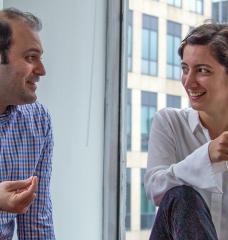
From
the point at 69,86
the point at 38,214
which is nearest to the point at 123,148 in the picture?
the point at 69,86

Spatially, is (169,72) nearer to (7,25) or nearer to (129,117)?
(129,117)

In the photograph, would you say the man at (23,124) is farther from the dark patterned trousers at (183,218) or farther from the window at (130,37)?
the window at (130,37)

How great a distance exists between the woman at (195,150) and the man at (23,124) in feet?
0.96

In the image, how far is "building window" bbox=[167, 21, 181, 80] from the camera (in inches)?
78.8

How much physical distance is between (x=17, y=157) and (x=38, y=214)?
175 millimetres

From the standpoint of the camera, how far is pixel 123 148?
2.10m

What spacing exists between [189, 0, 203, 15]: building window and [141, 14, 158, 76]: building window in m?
0.16

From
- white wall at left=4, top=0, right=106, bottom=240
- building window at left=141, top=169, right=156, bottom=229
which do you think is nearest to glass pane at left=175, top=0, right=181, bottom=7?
white wall at left=4, top=0, right=106, bottom=240

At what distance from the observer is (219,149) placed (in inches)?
44.3

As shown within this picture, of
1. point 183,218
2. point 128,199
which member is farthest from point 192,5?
point 183,218

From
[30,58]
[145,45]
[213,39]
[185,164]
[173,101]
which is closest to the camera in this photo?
[185,164]

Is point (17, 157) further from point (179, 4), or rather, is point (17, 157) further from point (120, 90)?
point (179, 4)

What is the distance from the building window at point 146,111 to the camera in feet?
6.69

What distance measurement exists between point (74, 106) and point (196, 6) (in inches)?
23.2
